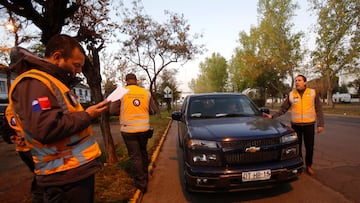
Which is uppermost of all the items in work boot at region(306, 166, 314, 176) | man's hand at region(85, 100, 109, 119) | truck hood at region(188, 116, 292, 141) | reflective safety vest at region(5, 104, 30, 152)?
man's hand at region(85, 100, 109, 119)

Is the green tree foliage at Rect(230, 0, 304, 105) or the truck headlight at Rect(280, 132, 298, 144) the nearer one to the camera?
the truck headlight at Rect(280, 132, 298, 144)

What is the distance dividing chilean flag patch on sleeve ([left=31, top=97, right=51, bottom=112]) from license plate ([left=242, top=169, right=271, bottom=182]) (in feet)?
8.68

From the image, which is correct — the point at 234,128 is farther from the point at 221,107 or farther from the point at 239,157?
the point at 221,107

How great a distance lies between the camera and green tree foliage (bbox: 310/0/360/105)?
25.2 m

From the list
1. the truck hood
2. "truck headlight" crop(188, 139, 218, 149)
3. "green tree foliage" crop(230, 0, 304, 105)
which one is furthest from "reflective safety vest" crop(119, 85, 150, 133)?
"green tree foliage" crop(230, 0, 304, 105)

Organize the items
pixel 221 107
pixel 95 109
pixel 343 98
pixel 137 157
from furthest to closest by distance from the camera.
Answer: pixel 343 98 < pixel 221 107 < pixel 137 157 < pixel 95 109

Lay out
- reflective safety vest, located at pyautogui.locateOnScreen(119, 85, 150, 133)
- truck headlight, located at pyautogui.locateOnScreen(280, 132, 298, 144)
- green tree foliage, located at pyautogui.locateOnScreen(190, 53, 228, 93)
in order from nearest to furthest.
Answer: truck headlight, located at pyautogui.locateOnScreen(280, 132, 298, 144), reflective safety vest, located at pyautogui.locateOnScreen(119, 85, 150, 133), green tree foliage, located at pyautogui.locateOnScreen(190, 53, 228, 93)

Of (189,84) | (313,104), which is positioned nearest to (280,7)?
(313,104)

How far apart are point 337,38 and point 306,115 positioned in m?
27.2

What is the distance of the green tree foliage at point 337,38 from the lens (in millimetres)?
25234

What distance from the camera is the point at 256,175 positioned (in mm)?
3502

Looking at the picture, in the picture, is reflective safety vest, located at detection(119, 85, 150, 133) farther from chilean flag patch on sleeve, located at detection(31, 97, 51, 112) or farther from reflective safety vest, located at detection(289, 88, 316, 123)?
reflective safety vest, located at detection(289, 88, 316, 123)

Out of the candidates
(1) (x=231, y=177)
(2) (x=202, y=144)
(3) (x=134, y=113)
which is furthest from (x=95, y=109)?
(3) (x=134, y=113)

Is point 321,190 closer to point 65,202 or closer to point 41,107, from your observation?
point 65,202
